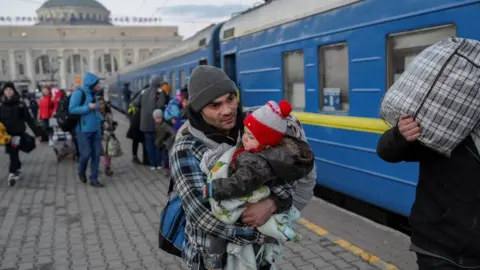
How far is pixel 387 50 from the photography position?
4.98m

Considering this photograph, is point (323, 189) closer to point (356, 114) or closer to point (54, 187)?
point (356, 114)

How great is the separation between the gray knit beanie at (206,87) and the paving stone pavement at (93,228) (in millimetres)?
2410

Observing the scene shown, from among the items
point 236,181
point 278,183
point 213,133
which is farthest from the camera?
point 213,133

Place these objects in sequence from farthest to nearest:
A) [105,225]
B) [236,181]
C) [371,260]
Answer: [105,225] → [371,260] → [236,181]

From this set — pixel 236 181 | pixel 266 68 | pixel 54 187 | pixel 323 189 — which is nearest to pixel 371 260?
pixel 236 181

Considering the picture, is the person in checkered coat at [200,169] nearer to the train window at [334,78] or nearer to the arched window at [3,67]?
the train window at [334,78]

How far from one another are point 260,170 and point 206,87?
1.73 feet

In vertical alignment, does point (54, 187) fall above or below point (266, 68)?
below

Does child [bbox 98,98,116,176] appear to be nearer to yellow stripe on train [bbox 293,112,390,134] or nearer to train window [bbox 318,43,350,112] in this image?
yellow stripe on train [bbox 293,112,390,134]

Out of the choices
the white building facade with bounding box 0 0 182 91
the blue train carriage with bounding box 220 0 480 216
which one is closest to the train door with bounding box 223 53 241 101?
the blue train carriage with bounding box 220 0 480 216

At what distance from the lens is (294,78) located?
6918 millimetres

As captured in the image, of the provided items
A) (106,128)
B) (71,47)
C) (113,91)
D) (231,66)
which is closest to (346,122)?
(231,66)

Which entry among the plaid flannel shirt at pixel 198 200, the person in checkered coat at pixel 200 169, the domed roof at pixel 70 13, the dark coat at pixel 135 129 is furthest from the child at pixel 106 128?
the domed roof at pixel 70 13

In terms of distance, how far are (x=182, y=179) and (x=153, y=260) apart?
2.65 metres
